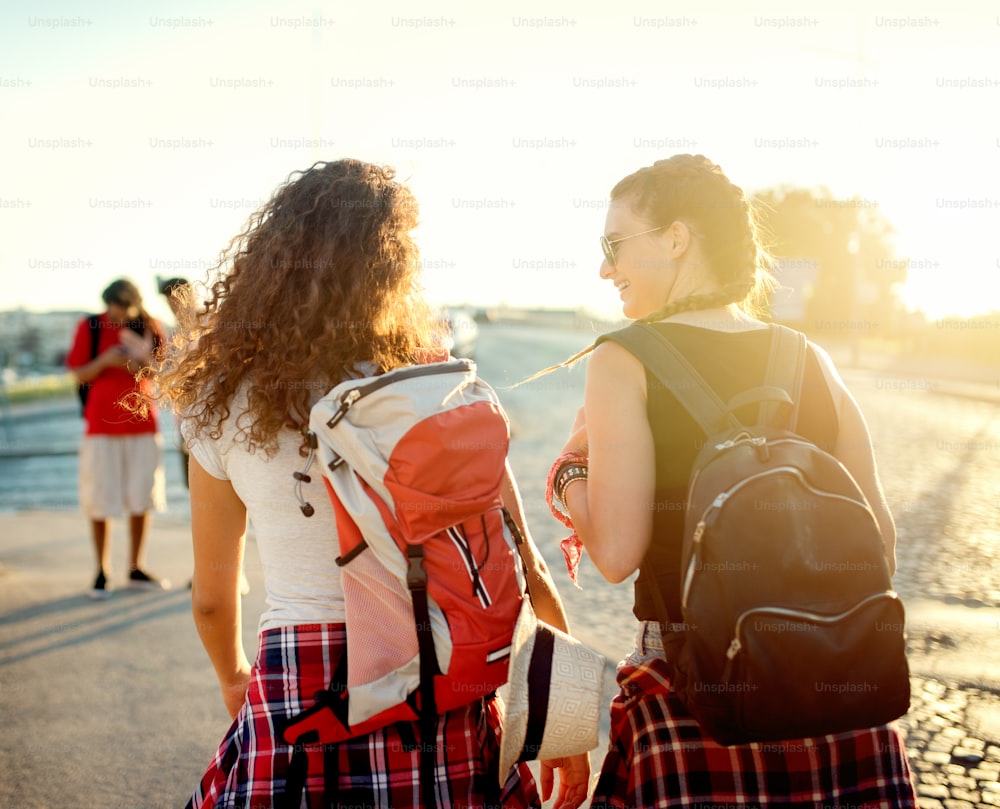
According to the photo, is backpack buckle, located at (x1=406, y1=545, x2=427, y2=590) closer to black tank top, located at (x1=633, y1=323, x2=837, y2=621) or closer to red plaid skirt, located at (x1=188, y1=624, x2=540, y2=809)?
red plaid skirt, located at (x1=188, y1=624, x2=540, y2=809)

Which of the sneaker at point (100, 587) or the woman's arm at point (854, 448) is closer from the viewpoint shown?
the woman's arm at point (854, 448)

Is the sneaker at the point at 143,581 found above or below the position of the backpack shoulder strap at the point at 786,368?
below

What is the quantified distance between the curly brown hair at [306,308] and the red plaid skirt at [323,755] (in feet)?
1.42

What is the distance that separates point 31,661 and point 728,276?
14.6ft

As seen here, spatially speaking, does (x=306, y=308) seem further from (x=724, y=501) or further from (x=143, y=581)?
(x=143, y=581)

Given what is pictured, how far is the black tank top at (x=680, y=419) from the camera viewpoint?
74.9 inches

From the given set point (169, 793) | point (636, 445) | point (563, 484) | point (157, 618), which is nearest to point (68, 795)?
point (169, 793)

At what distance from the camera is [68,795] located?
3547 mm

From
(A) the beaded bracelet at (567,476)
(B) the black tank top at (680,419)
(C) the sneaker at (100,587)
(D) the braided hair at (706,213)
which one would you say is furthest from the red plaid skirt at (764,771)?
(C) the sneaker at (100,587)

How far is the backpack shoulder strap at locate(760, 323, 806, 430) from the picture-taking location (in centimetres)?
192

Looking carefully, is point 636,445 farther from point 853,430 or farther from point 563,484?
point 853,430

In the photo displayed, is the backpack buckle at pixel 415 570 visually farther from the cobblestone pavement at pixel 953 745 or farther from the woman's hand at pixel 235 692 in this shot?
the cobblestone pavement at pixel 953 745

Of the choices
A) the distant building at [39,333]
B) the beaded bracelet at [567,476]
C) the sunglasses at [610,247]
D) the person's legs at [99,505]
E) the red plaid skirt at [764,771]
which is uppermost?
the sunglasses at [610,247]

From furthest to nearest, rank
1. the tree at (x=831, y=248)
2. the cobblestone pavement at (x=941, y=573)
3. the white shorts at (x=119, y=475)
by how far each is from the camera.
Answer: the tree at (x=831, y=248) < the white shorts at (x=119, y=475) < the cobblestone pavement at (x=941, y=573)
